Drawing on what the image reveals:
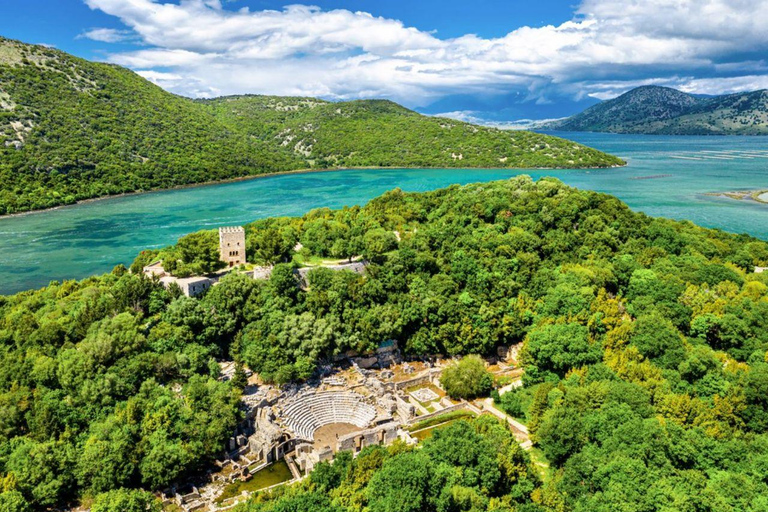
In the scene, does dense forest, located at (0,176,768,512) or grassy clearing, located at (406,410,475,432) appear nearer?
dense forest, located at (0,176,768,512)

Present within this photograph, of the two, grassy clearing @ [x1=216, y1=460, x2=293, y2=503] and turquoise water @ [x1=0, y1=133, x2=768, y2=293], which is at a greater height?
turquoise water @ [x1=0, y1=133, x2=768, y2=293]

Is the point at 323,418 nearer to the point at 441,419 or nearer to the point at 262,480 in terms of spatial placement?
the point at 262,480

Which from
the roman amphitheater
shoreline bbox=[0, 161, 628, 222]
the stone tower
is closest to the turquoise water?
shoreline bbox=[0, 161, 628, 222]

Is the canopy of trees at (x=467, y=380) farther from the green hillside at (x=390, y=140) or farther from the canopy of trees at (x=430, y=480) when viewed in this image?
the green hillside at (x=390, y=140)

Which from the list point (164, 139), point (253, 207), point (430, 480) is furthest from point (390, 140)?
point (430, 480)

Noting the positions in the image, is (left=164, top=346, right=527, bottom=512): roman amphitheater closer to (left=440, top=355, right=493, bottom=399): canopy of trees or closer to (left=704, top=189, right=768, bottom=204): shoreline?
(left=440, top=355, right=493, bottom=399): canopy of trees

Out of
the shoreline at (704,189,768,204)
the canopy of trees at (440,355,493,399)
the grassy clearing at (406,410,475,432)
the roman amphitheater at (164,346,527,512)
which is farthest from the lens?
the shoreline at (704,189,768,204)

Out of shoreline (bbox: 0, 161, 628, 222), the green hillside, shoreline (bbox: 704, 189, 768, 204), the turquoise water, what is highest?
the green hillside
